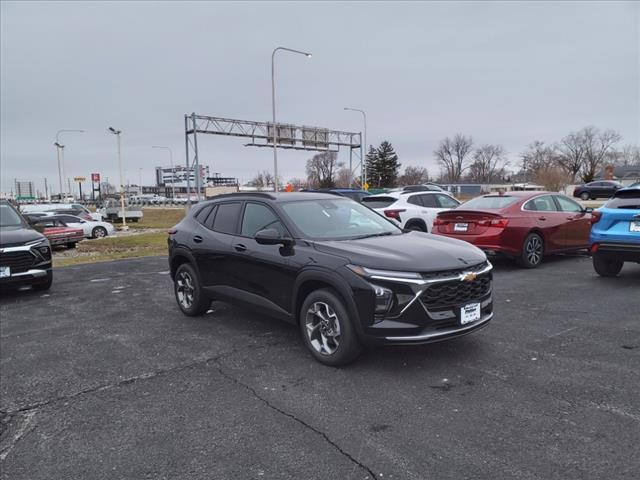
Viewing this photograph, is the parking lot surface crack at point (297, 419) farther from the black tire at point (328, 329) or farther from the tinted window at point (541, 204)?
the tinted window at point (541, 204)

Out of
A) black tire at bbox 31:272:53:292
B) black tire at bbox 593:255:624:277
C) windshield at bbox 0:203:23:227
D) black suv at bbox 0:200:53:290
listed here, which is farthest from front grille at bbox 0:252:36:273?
black tire at bbox 593:255:624:277

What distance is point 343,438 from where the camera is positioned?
316 cm

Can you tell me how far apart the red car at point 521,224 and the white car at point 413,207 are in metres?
2.50

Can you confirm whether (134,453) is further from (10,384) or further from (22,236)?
(22,236)

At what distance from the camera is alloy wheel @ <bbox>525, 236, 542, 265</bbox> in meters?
9.13

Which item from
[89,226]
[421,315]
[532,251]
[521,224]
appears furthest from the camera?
[89,226]

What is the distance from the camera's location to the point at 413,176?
118 meters

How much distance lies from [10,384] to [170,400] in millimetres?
1676

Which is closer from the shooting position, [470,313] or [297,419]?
[297,419]

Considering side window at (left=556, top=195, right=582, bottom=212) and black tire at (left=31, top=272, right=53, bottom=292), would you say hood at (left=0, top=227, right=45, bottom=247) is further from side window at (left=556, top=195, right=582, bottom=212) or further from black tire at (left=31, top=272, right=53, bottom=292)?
side window at (left=556, top=195, right=582, bottom=212)

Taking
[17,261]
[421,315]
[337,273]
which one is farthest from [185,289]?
[421,315]

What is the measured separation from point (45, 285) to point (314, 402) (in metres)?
7.26

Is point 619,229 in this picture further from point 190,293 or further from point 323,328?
point 190,293

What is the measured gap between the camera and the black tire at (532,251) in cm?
902
